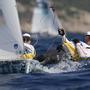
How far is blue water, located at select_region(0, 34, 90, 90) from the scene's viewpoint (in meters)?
13.4

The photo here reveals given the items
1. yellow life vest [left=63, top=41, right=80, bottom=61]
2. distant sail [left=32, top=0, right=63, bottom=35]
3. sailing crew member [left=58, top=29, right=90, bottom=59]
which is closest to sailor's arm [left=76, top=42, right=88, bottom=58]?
sailing crew member [left=58, top=29, right=90, bottom=59]

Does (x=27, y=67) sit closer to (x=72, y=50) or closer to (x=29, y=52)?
(x=29, y=52)

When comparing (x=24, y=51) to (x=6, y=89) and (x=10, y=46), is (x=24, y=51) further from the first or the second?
(x=6, y=89)

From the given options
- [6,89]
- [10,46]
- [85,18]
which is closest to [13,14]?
[10,46]

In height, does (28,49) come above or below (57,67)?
above

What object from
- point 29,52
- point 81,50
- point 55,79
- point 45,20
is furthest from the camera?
point 45,20

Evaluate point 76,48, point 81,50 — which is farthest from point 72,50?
point 81,50

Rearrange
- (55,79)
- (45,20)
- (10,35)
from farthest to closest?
(45,20) < (10,35) < (55,79)

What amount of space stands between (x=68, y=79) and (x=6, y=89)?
1.83 metres

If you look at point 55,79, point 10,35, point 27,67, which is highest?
point 10,35

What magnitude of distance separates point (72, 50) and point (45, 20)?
1.34 m

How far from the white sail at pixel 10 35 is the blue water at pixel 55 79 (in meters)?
0.69

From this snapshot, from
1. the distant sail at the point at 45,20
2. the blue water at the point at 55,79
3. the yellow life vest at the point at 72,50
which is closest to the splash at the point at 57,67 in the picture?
the blue water at the point at 55,79

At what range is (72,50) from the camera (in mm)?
17422
